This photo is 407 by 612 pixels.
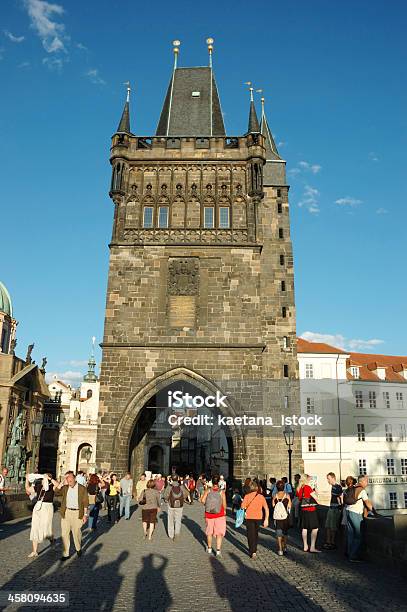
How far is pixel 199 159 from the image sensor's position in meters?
24.8

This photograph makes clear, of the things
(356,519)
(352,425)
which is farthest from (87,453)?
(356,519)

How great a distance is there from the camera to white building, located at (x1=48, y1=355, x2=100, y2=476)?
54531 mm

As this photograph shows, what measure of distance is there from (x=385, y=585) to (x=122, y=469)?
599 inches

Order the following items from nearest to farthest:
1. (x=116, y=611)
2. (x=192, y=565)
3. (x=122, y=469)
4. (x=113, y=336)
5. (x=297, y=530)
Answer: (x=116, y=611), (x=192, y=565), (x=297, y=530), (x=122, y=469), (x=113, y=336)

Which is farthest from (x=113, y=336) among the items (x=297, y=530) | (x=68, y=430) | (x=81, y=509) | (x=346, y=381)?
(x=68, y=430)

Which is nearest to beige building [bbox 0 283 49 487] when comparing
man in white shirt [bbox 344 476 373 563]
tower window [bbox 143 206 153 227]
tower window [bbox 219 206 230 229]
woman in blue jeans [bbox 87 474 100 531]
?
tower window [bbox 143 206 153 227]

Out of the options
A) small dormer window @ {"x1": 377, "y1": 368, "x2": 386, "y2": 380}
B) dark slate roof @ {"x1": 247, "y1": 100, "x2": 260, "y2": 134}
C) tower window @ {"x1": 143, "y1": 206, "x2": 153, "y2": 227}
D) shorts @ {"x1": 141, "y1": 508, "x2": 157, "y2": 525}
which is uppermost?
dark slate roof @ {"x1": 247, "y1": 100, "x2": 260, "y2": 134}

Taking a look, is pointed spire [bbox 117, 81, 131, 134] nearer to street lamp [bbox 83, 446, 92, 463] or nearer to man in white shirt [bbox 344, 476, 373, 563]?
man in white shirt [bbox 344, 476, 373, 563]

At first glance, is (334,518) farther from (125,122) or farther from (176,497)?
(125,122)

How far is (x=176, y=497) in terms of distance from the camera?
11.0m

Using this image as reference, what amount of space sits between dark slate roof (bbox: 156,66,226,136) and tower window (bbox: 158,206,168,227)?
5363 mm

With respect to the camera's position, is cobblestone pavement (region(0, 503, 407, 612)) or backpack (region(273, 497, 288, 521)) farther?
backpack (region(273, 497, 288, 521))

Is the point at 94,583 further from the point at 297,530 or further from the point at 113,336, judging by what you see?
the point at 113,336

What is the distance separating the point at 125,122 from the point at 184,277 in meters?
8.78
